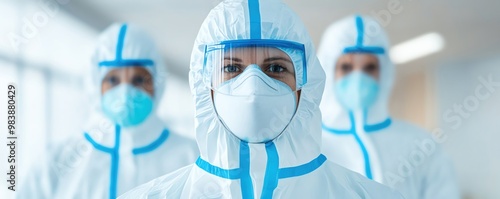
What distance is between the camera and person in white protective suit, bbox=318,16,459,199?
2387 millimetres

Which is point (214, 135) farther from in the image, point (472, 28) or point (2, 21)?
point (472, 28)

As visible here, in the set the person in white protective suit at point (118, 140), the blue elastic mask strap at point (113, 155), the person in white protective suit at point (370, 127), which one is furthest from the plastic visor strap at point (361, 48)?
the blue elastic mask strap at point (113, 155)

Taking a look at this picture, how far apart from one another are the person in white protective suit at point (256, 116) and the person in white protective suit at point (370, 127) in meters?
0.86

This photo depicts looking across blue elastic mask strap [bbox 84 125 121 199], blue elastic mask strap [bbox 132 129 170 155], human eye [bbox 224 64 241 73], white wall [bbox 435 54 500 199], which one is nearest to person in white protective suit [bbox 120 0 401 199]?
human eye [bbox 224 64 241 73]

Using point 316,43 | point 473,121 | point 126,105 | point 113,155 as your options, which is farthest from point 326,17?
point 113,155

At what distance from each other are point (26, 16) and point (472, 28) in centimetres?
474

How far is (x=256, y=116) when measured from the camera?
144 centimetres

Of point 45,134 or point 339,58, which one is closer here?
point 339,58

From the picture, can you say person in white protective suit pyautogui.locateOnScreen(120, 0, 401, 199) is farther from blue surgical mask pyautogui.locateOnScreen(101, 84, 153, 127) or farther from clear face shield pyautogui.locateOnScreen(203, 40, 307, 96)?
blue surgical mask pyautogui.locateOnScreen(101, 84, 153, 127)

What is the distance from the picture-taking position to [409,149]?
2439 mm

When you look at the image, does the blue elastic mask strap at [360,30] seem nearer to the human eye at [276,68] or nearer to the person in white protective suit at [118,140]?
the person in white protective suit at [118,140]

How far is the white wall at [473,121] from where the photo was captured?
773 centimetres

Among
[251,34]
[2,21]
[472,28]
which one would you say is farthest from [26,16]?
[472,28]

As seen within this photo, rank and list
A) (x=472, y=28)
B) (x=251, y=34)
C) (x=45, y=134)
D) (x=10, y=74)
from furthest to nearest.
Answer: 1. (x=472, y=28)
2. (x=45, y=134)
3. (x=10, y=74)
4. (x=251, y=34)
